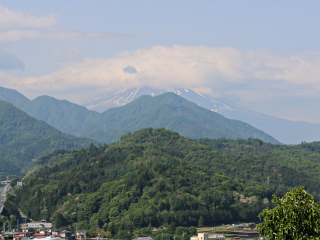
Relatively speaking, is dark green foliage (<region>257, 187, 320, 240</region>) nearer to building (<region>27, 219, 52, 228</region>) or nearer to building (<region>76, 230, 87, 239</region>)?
building (<region>76, 230, 87, 239</region>)

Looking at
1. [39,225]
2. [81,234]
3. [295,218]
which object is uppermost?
[295,218]

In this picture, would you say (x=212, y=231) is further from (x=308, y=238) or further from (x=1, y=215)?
(x=308, y=238)

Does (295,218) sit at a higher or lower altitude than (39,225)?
higher

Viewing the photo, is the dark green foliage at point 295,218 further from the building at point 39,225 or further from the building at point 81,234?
the building at point 39,225

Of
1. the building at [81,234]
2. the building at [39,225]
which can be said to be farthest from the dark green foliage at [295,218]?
the building at [39,225]

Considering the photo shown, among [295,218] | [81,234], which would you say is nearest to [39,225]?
[81,234]

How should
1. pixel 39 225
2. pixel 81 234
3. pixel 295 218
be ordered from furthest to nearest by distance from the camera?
1. pixel 39 225
2. pixel 81 234
3. pixel 295 218

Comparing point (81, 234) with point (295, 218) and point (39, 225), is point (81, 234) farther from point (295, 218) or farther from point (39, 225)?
point (295, 218)

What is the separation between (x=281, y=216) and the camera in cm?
4962

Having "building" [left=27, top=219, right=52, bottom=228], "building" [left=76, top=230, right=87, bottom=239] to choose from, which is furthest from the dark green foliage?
"building" [left=27, top=219, right=52, bottom=228]

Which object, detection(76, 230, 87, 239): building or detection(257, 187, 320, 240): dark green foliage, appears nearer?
detection(257, 187, 320, 240): dark green foliage

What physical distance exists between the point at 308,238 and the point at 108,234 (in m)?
137

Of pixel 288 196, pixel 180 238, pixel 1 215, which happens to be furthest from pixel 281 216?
pixel 1 215

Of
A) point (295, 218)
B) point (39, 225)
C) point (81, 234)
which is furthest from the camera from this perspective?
point (39, 225)
